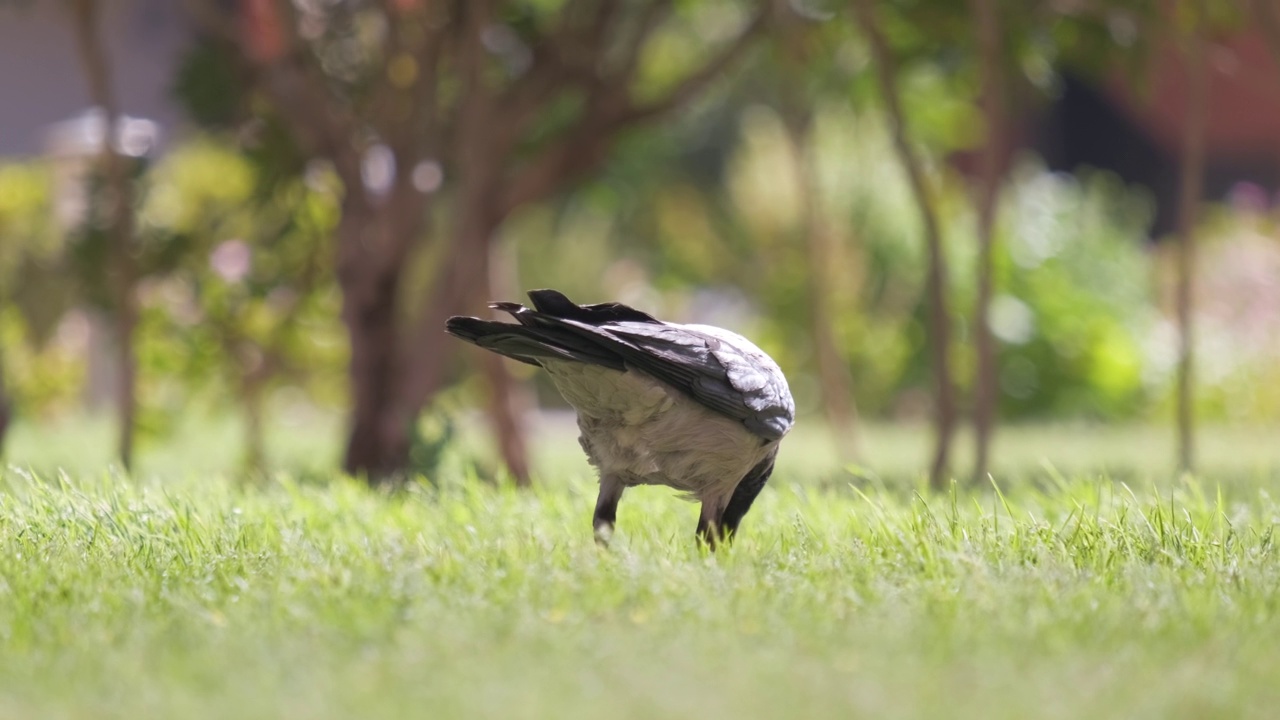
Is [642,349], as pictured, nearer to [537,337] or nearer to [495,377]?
[537,337]

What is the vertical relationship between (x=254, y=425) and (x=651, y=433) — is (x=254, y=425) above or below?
below

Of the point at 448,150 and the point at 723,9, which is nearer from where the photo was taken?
the point at 448,150

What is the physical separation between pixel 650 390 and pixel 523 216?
846cm

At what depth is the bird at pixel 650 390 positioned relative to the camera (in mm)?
3891

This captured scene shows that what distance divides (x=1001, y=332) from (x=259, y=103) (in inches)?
285

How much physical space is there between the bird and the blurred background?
6.60ft

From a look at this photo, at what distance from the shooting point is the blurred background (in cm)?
788

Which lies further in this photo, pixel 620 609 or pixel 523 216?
pixel 523 216

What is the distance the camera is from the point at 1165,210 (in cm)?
2267

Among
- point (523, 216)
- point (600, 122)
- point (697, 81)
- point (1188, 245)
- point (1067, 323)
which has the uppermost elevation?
point (697, 81)

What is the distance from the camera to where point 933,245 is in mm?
7688

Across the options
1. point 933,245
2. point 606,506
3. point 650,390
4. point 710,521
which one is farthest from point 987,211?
point 650,390

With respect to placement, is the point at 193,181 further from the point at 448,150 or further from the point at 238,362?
the point at 448,150

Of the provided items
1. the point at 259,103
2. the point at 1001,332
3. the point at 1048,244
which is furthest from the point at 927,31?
the point at 1048,244
